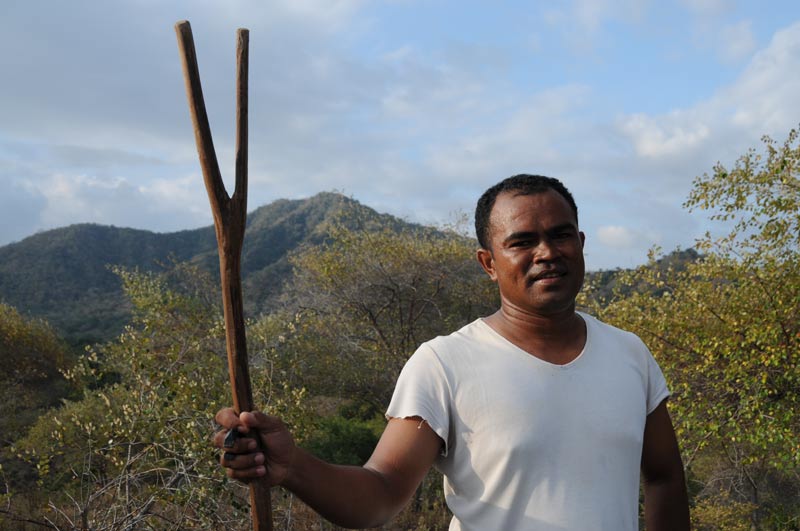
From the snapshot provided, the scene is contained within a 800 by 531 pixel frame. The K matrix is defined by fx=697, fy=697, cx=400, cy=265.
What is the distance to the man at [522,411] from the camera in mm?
1636

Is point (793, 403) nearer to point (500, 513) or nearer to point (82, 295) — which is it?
point (500, 513)

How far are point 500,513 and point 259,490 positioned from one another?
61cm

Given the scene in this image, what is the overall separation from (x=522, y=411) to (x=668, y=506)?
734 mm

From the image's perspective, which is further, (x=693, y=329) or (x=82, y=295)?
(x=82, y=295)

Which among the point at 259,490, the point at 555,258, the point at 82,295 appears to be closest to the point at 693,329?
the point at 555,258

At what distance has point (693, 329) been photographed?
7625 mm

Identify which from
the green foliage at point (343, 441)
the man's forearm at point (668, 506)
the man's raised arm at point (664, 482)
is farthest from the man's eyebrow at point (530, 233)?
the green foliage at point (343, 441)

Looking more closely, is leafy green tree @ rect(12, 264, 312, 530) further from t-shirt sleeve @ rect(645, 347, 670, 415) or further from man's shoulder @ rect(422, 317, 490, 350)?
t-shirt sleeve @ rect(645, 347, 670, 415)

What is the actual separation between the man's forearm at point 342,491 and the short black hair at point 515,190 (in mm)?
760

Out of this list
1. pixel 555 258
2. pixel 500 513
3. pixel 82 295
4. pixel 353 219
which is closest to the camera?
pixel 500 513

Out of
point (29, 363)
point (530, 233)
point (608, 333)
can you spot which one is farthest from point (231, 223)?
point (29, 363)

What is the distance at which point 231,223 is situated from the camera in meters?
1.42

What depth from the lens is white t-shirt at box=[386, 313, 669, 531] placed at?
65.7 inches

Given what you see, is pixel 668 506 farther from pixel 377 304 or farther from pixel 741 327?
pixel 377 304
